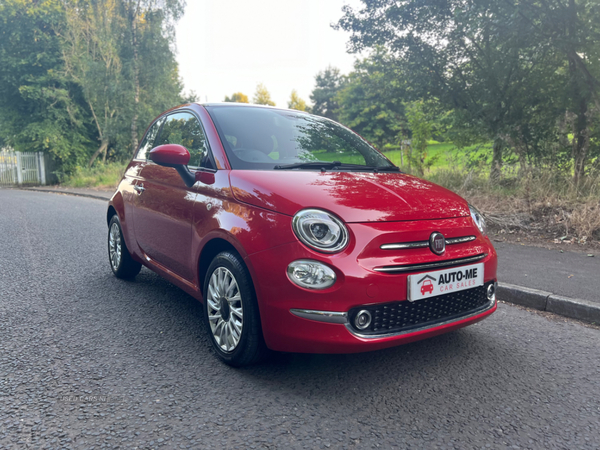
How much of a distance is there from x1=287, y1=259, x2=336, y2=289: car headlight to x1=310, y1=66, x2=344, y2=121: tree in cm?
6320

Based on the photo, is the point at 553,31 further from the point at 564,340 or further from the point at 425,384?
the point at 425,384

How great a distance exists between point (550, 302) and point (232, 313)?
2.88 metres

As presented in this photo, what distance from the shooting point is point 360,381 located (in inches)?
103

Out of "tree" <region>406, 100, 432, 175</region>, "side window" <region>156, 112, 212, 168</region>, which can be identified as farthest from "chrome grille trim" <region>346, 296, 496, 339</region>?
"tree" <region>406, 100, 432, 175</region>

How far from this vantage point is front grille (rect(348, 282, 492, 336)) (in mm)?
2420

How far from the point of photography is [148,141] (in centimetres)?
446

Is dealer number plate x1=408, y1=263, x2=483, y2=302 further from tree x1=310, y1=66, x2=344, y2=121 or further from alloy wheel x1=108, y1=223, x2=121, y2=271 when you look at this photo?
tree x1=310, y1=66, x2=344, y2=121

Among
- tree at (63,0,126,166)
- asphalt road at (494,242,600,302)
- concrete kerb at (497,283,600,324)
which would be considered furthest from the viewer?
tree at (63,0,126,166)

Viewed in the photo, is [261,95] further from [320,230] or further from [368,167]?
[320,230]

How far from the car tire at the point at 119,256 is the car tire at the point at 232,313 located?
191 centimetres

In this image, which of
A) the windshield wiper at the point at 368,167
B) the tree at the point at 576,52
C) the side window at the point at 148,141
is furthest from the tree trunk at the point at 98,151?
the windshield wiper at the point at 368,167

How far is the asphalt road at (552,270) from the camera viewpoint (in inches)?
168

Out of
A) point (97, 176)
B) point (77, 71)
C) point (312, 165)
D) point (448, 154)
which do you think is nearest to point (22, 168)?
point (77, 71)

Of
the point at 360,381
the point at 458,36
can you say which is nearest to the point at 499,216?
the point at 458,36
